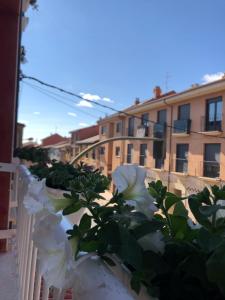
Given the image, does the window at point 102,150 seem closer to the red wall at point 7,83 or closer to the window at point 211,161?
the window at point 211,161

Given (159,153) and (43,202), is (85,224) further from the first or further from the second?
(159,153)

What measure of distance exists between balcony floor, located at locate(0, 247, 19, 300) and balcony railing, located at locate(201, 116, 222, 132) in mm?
11082

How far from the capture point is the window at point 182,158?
14.4m

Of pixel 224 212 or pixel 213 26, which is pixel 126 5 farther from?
pixel 224 212

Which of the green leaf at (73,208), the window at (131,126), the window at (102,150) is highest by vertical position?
the window at (131,126)

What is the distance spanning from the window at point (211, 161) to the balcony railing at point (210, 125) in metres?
0.62

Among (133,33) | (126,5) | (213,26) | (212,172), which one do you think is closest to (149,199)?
(126,5)

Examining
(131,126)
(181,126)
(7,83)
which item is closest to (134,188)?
(7,83)

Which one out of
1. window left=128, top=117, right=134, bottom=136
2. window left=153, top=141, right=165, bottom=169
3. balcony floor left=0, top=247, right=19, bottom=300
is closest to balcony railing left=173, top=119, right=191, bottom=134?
window left=153, top=141, right=165, bottom=169

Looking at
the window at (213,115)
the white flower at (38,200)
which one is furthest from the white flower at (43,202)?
the window at (213,115)

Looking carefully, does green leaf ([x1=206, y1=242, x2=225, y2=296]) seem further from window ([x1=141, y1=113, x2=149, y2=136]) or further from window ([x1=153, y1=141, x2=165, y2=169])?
window ([x1=141, y1=113, x2=149, y2=136])

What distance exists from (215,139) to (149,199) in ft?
41.0

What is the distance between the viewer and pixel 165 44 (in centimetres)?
1688

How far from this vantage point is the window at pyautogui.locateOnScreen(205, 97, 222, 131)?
478 inches
